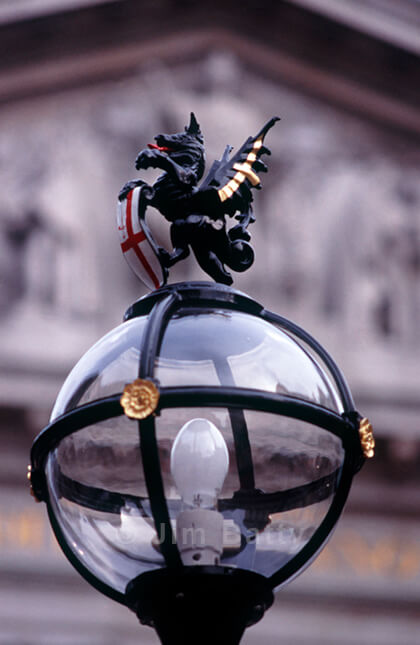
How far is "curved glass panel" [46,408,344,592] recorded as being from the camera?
1.95 meters

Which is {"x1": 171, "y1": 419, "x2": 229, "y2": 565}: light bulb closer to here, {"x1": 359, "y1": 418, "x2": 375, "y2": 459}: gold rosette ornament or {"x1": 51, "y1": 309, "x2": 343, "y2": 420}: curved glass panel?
{"x1": 51, "y1": 309, "x2": 343, "y2": 420}: curved glass panel

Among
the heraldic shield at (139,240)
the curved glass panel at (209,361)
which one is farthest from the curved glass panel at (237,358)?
the heraldic shield at (139,240)

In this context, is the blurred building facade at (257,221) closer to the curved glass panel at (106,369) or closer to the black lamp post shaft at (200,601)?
the curved glass panel at (106,369)

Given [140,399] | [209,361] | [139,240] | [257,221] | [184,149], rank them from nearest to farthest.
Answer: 1. [140,399]
2. [209,361]
3. [139,240]
4. [184,149]
5. [257,221]

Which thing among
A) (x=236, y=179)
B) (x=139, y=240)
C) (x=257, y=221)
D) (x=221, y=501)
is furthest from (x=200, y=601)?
(x=257, y=221)

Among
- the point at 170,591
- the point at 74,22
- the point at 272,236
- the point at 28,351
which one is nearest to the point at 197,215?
the point at 170,591

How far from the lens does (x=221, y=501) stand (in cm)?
197

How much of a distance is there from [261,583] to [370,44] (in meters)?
8.84

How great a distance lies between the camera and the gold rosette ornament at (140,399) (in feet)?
6.22

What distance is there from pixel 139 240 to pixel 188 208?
119 mm

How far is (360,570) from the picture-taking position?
29.5 ft

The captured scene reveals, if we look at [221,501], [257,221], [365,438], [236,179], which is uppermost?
[257,221]

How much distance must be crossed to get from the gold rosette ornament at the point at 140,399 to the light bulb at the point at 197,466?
0.11m

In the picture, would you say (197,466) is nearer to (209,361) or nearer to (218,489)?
(218,489)
